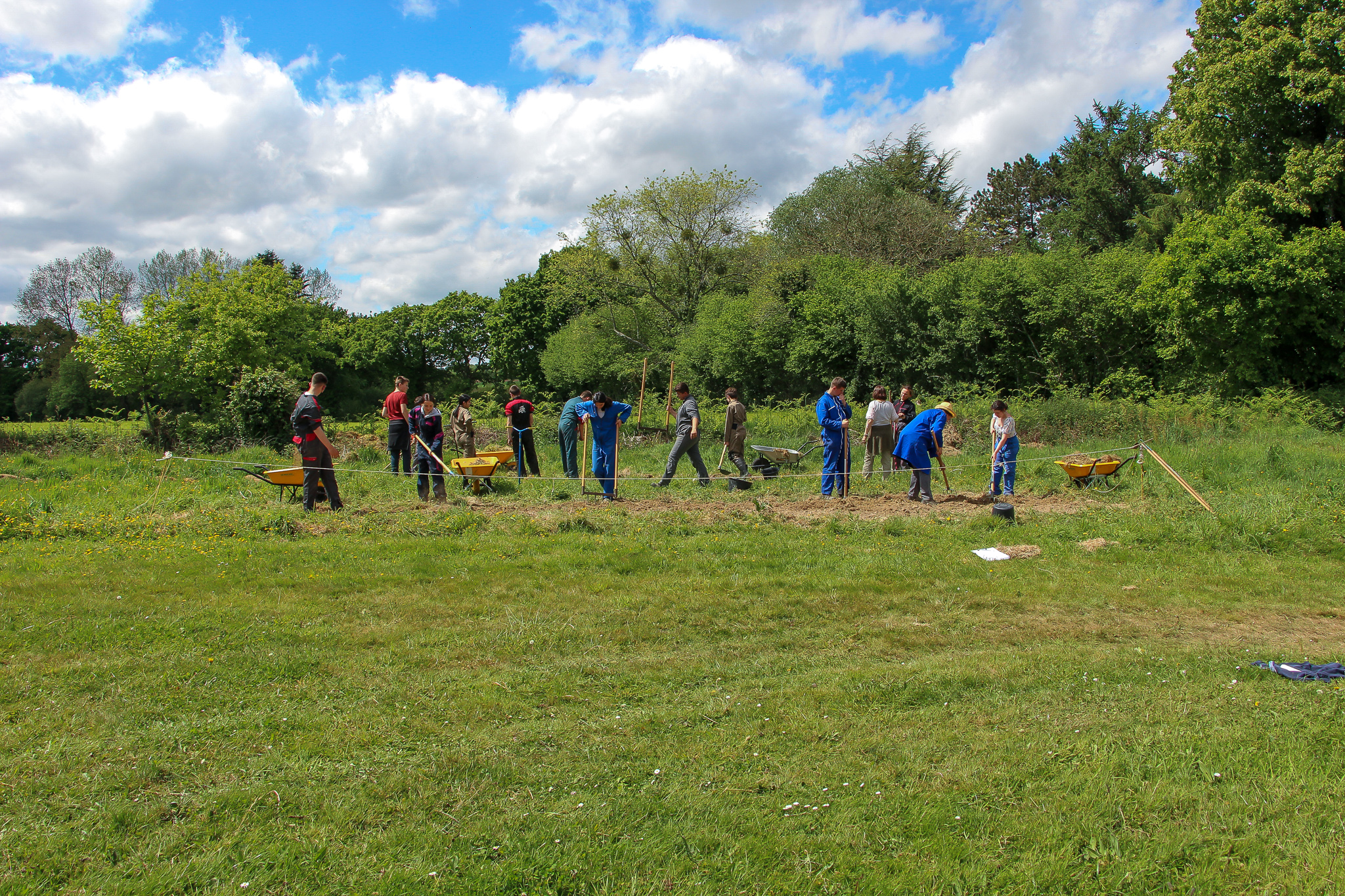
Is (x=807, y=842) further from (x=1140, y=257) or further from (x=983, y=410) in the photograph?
(x=1140, y=257)

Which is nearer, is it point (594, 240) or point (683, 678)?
point (683, 678)

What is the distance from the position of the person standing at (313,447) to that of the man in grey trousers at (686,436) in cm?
526

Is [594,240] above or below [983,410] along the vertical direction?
above

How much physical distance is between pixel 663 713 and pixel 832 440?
8.45 metres

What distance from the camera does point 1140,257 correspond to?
21.6 m

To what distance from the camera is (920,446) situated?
1233 centimetres

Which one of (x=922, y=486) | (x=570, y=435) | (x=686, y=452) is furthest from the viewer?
(x=570, y=435)

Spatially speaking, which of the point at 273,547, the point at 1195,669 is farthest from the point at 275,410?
the point at 1195,669

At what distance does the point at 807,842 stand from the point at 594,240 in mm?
34711

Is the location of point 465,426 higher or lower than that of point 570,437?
higher

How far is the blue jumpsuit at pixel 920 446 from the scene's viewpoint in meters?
12.2

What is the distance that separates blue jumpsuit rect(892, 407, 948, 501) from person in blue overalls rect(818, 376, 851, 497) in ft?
2.87

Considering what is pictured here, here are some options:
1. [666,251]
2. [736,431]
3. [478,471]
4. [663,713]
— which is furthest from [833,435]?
[666,251]

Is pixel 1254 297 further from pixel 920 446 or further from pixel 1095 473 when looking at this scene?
pixel 920 446
